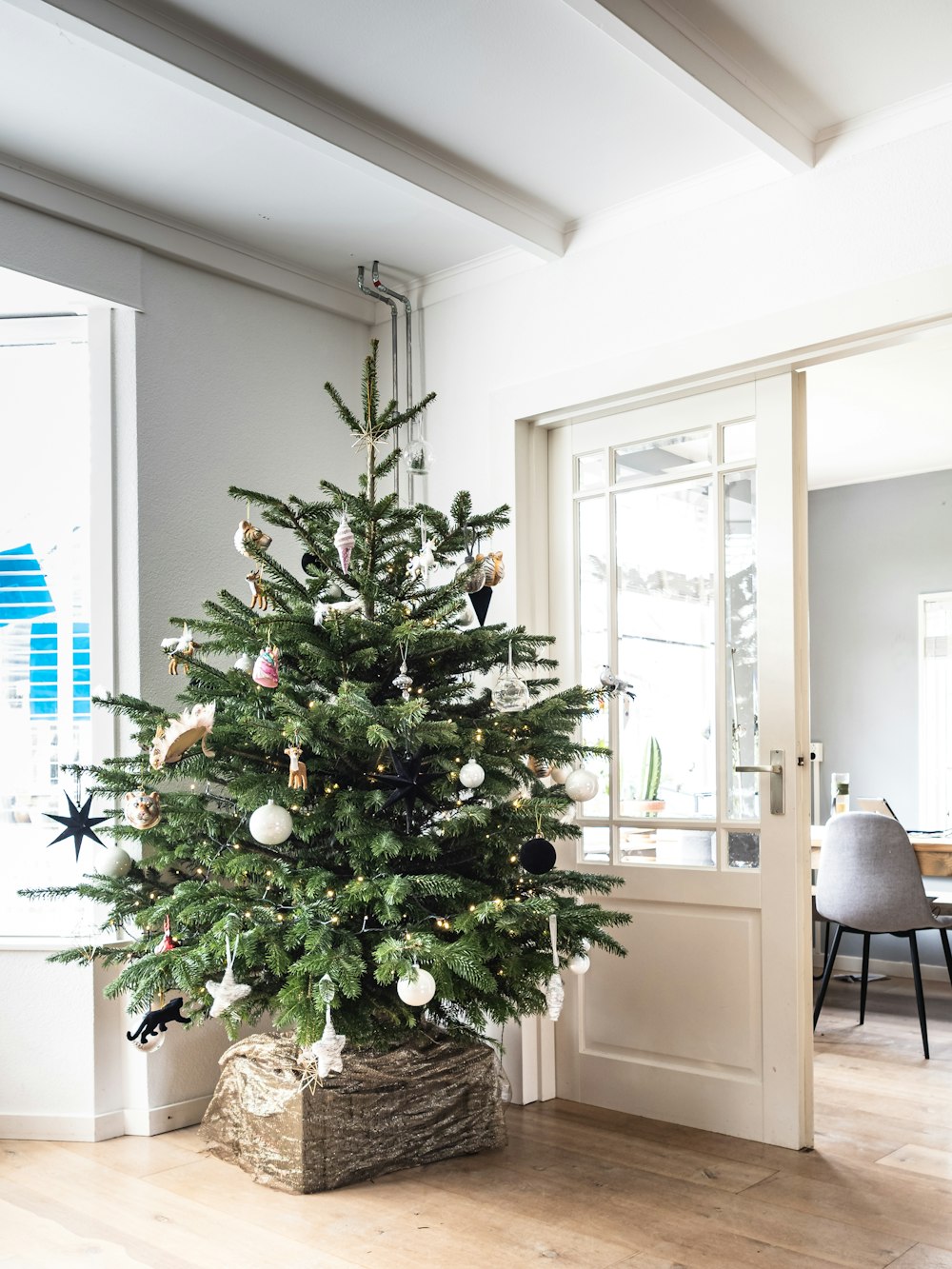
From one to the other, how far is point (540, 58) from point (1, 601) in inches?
81.4

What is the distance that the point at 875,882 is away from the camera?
429 cm

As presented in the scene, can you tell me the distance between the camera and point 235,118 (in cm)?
275

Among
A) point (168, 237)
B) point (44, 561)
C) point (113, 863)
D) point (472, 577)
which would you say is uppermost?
point (168, 237)

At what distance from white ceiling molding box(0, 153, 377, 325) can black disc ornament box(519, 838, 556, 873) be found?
6.76ft

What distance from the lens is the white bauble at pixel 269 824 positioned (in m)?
2.31

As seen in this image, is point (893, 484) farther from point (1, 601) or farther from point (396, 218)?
point (1, 601)

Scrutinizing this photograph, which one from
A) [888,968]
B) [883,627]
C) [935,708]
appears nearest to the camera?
[888,968]

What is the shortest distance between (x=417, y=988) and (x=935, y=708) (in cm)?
436

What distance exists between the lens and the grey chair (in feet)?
14.0

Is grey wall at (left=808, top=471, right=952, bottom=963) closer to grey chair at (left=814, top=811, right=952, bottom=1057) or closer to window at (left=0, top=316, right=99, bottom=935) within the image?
grey chair at (left=814, top=811, right=952, bottom=1057)

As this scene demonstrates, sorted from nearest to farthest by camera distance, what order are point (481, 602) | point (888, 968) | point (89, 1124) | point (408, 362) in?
1. point (481, 602)
2. point (89, 1124)
3. point (408, 362)
4. point (888, 968)

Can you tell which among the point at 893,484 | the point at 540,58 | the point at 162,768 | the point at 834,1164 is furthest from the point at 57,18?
the point at 893,484

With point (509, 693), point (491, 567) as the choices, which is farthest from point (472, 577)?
point (509, 693)

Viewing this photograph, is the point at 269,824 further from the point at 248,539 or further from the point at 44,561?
the point at 44,561
